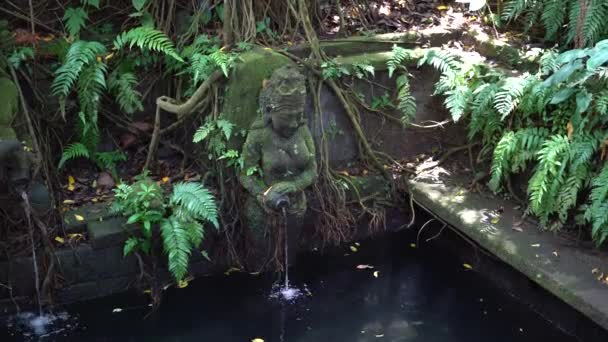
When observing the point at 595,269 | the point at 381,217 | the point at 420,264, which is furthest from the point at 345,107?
the point at 595,269

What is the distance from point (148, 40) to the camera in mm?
6031

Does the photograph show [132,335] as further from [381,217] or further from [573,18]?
[573,18]

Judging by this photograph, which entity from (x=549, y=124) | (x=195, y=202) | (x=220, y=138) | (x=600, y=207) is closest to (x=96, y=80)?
(x=220, y=138)

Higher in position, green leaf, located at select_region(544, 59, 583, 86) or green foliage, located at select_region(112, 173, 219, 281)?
green leaf, located at select_region(544, 59, 583, 86)

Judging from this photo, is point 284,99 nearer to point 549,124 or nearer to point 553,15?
point 549,124

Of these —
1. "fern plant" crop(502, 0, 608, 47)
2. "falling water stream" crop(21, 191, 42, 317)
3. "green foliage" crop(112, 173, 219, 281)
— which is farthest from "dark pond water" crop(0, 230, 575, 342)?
"fern plant" crop(502, 0, 608, 47)

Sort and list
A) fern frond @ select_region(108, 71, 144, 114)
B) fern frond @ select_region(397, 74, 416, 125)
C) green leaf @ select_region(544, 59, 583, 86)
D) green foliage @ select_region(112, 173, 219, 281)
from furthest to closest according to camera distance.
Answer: fern frond @ select_region(397, 74, 416, 125), fern frond @ select_region(108, 71, 144, 114), green foliage @ select_region(112, 173, 219, 281), green leaf @ select_region(544, 59, 583, 86)

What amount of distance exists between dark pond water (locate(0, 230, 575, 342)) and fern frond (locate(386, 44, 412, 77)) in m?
1.91

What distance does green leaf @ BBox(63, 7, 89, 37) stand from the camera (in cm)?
622

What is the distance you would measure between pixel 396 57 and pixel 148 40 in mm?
2414

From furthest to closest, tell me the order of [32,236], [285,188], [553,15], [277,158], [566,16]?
[566,16] < [553,15] < [277,158] < [285,188] < [32,236]

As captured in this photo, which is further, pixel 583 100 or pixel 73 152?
pixel 73 152

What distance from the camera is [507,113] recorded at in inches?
229

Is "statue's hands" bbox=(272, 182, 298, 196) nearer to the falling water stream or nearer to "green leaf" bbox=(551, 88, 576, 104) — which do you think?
the falling water stream
